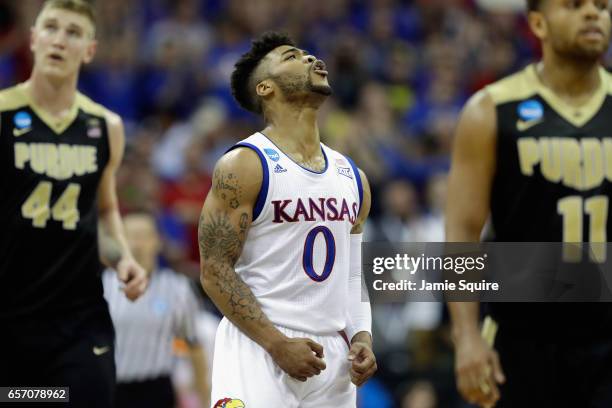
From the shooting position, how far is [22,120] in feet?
20.7

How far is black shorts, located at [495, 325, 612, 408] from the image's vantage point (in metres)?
5.59

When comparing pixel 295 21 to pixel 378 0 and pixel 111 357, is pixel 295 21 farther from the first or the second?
pixel 111 357

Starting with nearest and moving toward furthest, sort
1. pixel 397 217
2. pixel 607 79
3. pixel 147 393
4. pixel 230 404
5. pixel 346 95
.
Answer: pixel 230 404 → pixel 607 79 → pixel 147 393 → pixel 397 217 → pixel 346 95

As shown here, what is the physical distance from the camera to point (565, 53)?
5820mm

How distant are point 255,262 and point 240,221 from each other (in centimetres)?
23

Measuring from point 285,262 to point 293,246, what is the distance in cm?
8

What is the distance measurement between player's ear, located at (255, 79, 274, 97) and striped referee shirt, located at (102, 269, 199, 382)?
12.7 ft

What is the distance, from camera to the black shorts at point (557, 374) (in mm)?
5590

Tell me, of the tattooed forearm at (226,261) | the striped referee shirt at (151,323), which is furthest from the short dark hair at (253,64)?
the striped referee shirt at (151,323)
